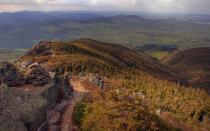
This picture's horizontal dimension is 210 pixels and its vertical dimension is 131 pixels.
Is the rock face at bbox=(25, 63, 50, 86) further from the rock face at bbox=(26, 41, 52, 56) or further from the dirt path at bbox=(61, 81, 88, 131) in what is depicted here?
the rock face at bbox=(26, 41, 52, 56)

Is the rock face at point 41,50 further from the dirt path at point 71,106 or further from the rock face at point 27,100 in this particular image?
the rock face at point 27,100

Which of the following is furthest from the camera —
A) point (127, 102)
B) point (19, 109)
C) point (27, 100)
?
point (127, 102)

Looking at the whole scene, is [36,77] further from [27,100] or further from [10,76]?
[27,100]

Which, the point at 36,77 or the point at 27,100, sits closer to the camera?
the point at 27,100

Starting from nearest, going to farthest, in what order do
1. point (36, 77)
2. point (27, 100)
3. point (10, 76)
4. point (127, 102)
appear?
point (27, 100) → point (127, 102) → point (10, 76) → point (36, 77)

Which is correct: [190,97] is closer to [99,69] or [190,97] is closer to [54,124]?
[99,69]


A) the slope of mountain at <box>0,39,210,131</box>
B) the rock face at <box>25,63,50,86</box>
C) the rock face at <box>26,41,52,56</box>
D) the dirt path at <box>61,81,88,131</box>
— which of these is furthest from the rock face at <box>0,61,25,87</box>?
the rock face at <box>26,41,52,56</box>

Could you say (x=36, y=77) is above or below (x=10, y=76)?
below

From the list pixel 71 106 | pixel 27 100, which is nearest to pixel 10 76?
pixel 71 106
